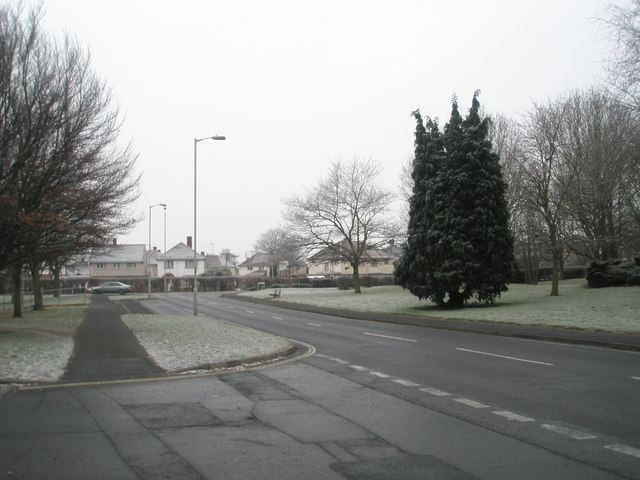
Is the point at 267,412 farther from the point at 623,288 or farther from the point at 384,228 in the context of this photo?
the point at 384,228

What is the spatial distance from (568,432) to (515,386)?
2716 millimetres

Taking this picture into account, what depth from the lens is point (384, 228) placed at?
46.2 metres

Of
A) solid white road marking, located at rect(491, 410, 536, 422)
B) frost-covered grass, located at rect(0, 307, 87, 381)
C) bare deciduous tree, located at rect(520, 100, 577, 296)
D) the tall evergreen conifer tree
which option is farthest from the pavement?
bare deciduous tree, located at rect(520, 100, 577, 296)

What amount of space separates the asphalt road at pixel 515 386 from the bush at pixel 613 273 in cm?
1783

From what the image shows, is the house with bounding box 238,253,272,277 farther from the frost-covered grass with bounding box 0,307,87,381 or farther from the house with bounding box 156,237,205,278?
the frost-covered grass with bounding box 0,307,87,381

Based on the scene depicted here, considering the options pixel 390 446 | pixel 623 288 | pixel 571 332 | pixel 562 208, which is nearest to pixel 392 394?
pixel 390 446

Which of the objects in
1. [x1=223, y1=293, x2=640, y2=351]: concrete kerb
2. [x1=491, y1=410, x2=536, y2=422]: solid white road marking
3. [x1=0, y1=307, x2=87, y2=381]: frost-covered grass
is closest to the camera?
[x1=491, y1=410, x2=536, y2=422]: solid white road marking

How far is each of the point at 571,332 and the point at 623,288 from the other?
15304 millimetres

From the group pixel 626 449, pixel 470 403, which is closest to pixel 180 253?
pixel 470 403

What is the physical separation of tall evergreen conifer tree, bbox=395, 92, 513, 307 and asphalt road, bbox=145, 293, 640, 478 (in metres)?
9.88

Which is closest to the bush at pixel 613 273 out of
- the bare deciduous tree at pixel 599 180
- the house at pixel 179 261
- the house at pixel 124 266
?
the bare deciduous tree at pixel 599 180

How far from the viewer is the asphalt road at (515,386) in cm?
582

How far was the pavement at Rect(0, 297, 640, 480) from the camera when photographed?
496cm

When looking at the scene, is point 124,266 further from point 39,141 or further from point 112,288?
point 39,141
